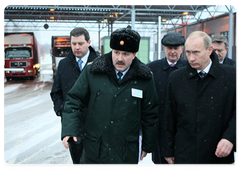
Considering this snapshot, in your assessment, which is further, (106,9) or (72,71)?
(106,9)

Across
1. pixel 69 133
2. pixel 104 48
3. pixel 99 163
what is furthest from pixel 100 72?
pixel 104 48

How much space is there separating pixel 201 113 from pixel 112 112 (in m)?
0.79

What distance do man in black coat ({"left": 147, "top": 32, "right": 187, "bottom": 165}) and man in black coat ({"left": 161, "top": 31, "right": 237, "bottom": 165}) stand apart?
0.68 metres

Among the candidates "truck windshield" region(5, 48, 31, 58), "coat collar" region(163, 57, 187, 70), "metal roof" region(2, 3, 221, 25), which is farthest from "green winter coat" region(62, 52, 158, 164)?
"truck windshield" region(5, 48, 31, 58)

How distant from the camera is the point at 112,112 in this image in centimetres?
237

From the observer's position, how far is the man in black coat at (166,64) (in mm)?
3064

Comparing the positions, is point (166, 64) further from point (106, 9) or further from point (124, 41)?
point (106, 9)

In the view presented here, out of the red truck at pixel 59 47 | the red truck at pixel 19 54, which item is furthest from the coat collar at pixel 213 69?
the red truck at pixel 19 54

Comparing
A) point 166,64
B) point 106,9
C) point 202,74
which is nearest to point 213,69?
point 202,74

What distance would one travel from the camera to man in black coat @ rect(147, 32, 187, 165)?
3064mm

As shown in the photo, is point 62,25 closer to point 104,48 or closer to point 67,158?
point 104,48

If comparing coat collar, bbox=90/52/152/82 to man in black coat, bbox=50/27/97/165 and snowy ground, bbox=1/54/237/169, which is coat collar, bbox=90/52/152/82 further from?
snowy ground, bbox=1/54/237/169

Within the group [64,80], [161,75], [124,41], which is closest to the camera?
[124,41]

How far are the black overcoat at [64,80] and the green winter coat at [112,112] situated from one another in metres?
0.83
